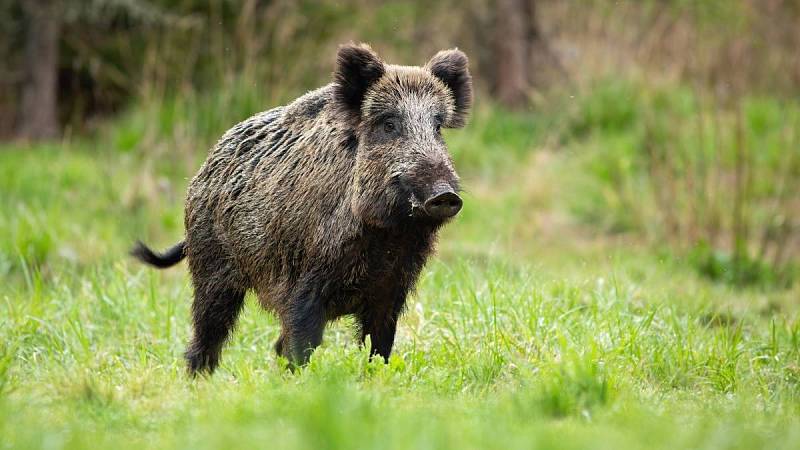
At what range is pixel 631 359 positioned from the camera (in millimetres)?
5324

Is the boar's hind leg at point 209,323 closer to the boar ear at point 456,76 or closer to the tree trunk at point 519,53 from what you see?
the boar ear at point 456,76

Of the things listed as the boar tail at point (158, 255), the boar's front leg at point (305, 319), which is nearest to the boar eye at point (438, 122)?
the boar's front leg at point (305, 319)

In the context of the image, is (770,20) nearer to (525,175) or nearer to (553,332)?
(525,175)

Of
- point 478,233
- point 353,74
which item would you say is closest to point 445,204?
point 353,74

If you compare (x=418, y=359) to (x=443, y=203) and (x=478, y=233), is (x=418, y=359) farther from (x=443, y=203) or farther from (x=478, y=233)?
(x=478, y=233)

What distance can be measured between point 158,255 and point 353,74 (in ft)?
5.71

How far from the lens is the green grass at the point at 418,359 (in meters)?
3.82

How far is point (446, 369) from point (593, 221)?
22.0ft

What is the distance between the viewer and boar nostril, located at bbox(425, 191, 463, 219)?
464 cm

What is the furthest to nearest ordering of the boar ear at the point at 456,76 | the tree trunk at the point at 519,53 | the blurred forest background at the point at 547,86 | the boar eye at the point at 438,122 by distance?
the tree trunk at the point at 519,53, the blurred forest background at the point at 547,86, the boar ear at the point at 456,76, the boar eye at the point at 438,122

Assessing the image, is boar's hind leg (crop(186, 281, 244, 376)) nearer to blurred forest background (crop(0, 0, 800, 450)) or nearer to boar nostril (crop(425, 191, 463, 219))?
blurred forest background (crop(0, 0, 800, 450))

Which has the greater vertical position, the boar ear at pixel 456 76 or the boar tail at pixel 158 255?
the boar ear at pixel 456 76

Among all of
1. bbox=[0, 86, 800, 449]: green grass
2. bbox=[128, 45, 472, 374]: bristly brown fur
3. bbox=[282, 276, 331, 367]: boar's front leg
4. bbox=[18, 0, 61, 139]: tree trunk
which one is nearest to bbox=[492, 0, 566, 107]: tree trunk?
bbox=[0, 86, 800, 449]: green grass

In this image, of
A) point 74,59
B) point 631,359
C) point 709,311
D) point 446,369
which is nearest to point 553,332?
point 631,359
